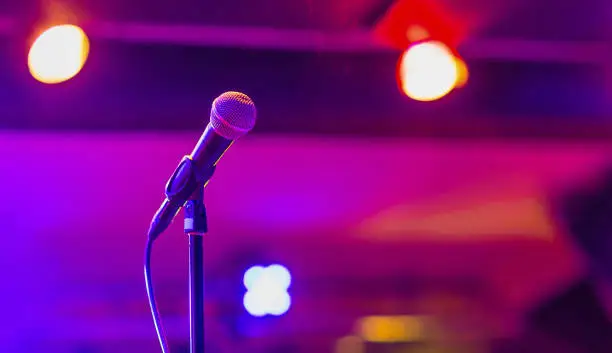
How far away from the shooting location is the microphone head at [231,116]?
3.78 feet

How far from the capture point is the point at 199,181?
124 centimetres

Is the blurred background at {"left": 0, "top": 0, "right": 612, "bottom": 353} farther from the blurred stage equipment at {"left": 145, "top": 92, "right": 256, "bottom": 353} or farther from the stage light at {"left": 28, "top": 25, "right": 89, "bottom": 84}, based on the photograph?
the blurred stage equipment at {"left": 145, "top": 92, "right": 256, "bottom": 353}

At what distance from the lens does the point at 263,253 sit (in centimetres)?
563

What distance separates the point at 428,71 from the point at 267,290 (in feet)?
8.95

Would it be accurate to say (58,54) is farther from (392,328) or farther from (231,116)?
(392,328)

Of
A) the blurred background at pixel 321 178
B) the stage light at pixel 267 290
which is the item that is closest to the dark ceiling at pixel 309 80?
the blurred background at pixel 321 178

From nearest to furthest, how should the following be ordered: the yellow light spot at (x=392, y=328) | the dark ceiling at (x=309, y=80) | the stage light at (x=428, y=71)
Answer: the dark ceiling at (x=309, y=80), the stage light at (x=428, y=71), the yellow light spot at (x=392, y=328)

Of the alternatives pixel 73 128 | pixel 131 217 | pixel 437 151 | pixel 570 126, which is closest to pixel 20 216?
pixel 131 217

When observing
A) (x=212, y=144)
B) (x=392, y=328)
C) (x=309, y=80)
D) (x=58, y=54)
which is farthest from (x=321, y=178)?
(x=212, y=144)

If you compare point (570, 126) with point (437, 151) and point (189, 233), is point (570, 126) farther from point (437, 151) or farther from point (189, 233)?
point (189, 233)

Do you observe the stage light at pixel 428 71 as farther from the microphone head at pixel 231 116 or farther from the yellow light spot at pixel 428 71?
the microphone head at pixel 231 116

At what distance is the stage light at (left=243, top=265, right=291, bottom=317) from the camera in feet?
18.0

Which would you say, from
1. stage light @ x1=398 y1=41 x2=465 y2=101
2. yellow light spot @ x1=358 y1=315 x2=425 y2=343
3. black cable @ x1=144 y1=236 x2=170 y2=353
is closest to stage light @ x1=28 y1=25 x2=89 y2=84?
stage light @ x1=398 y1=41 x2=465 y2=101

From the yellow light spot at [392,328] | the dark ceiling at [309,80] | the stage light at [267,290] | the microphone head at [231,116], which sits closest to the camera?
the microphone head at [231,116]
